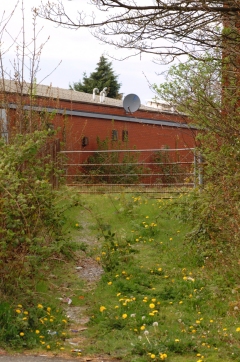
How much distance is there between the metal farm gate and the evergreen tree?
2515 centimetres

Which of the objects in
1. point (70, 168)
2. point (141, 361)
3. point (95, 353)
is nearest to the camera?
point (141, 361)

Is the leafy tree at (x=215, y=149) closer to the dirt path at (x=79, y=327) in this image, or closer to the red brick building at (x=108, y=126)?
the dirt path at (x=79, y=327)

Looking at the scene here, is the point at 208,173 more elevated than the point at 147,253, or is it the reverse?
the point at 208,173

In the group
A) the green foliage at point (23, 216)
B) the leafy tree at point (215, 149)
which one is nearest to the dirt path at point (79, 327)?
the green foliage at point (23, 216)

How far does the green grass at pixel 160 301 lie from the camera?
21.0ft

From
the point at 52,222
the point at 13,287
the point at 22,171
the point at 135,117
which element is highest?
the point at 135,117

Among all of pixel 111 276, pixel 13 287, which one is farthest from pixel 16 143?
pixel 111 276

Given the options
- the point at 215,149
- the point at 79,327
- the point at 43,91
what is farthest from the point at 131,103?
the point at 79,327

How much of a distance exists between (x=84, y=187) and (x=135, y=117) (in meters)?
13.1

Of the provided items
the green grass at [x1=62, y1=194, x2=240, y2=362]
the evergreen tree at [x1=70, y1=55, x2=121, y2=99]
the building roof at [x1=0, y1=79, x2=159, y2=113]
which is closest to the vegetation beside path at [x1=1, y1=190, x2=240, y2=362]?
the green grass at [x1=62, y1=194, x2=240, y2=362]

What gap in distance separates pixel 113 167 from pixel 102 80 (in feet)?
101

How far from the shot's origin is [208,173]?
10289 millimetres

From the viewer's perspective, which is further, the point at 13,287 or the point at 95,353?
the point at 13,287

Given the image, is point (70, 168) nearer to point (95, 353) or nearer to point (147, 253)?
point (147, 253)
